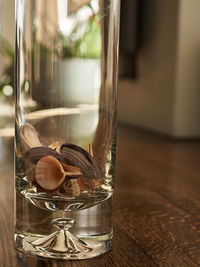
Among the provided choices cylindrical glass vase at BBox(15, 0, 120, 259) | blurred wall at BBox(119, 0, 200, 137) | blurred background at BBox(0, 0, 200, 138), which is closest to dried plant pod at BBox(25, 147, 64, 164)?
cylindrical glass vase at BBox(15, 0, 120, 259)

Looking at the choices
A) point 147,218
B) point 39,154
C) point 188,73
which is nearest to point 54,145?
point 39,154

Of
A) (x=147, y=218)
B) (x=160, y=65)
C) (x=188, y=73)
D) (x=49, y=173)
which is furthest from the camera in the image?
(x=160, y=65)

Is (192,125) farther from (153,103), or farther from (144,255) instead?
(144,255)

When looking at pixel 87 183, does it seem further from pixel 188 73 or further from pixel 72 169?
pixel 188 73

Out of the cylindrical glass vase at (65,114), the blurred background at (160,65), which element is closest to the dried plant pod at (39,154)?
the cylindrical glass vase at (65,114)

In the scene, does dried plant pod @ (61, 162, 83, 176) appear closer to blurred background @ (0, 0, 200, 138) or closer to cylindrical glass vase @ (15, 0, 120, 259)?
cylindrical glass vase @ (15, 0, 120, 259)

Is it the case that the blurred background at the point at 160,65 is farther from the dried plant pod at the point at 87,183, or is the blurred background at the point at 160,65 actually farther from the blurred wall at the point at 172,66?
the dried plant pod at the point at 87,183
